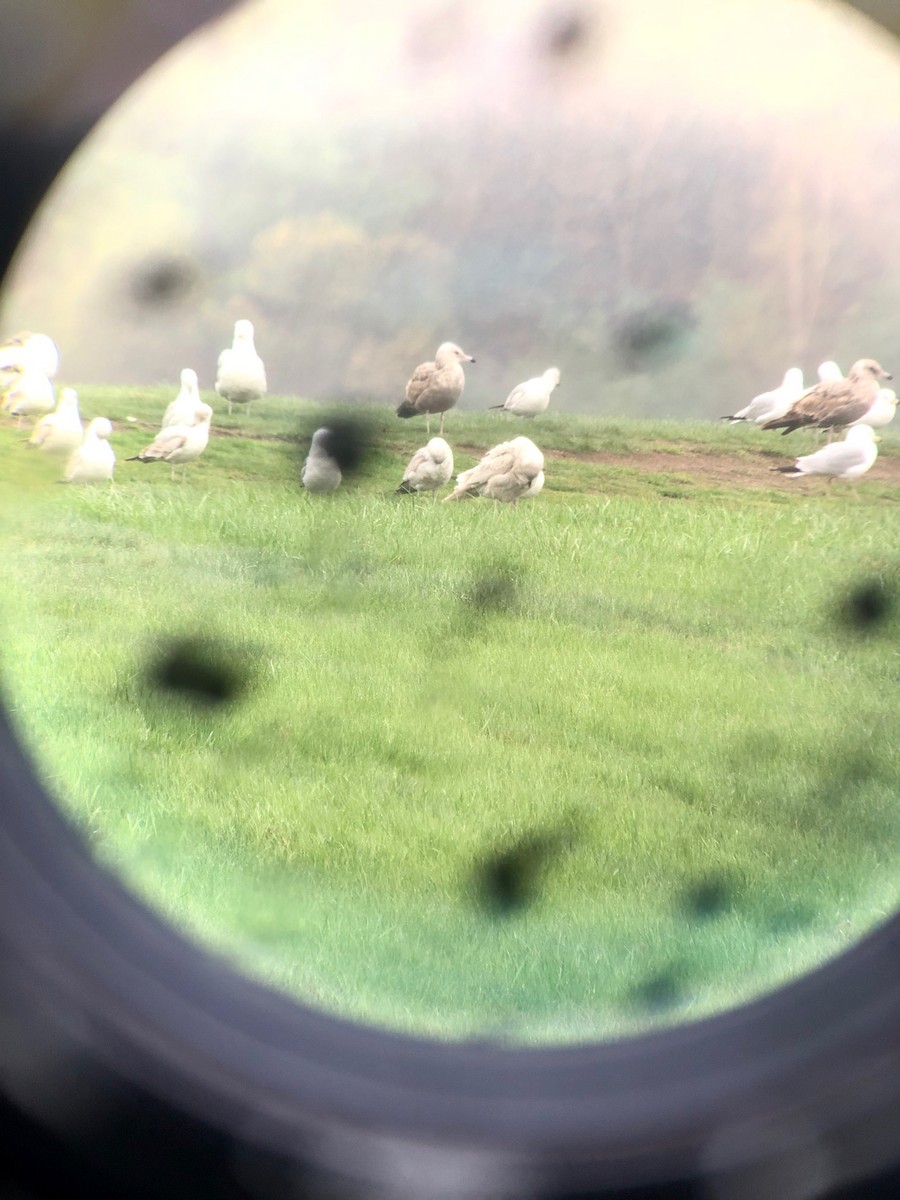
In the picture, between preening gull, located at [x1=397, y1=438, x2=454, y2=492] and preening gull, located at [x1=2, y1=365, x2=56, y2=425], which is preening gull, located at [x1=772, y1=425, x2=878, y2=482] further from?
preening gull, located at [x1=2, y1=365, x2=56, y2=425]

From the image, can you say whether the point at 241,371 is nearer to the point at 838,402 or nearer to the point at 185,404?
the point at 185,404

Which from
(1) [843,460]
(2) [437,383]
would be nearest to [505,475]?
(2) [437,383]

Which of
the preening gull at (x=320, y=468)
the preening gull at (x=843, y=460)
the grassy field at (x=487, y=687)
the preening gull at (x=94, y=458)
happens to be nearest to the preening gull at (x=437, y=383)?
the grassy field at (x=487, y=687)

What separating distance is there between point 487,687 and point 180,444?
2.17 feet

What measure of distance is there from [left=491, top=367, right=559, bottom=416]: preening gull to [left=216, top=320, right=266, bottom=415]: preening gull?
371mm

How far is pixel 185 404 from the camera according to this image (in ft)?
5.25

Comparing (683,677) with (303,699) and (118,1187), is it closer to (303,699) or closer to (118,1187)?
(303,699)

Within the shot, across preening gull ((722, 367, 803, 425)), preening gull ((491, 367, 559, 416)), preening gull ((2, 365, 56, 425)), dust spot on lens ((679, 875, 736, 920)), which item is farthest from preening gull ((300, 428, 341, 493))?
dust spot on lens ((679, 875, 736, 920))

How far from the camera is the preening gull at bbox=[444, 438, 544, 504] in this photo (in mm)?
1715

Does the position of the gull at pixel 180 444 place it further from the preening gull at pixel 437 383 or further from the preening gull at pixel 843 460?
the preening gull at pixel 843 460

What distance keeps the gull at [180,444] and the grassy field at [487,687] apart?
0.02 metres

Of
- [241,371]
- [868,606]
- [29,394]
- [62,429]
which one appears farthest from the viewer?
[868,606]

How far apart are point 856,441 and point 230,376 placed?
1.01 meters

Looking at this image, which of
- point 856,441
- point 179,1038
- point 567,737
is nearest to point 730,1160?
point 179,1038
